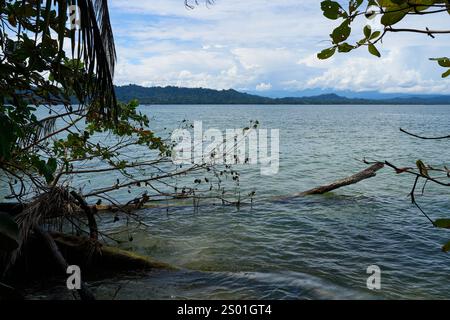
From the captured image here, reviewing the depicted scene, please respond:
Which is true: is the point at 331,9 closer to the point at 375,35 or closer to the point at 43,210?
the point at 375,35

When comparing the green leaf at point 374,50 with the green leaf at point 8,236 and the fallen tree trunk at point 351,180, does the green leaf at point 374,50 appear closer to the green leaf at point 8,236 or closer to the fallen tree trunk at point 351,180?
the green leaf at point 8,236

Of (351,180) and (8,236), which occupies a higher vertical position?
(8,236)

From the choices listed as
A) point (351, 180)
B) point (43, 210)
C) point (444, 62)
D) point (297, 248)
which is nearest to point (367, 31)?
point (444, 62)

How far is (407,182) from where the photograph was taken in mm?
19156

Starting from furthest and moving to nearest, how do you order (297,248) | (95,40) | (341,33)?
1. (297,248)
2. (95,40)
3. (341,33)

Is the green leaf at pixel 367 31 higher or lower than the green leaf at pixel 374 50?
higher

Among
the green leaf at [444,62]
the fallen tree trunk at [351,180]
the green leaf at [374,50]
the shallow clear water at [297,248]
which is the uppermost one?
the green leaf at [374,50]

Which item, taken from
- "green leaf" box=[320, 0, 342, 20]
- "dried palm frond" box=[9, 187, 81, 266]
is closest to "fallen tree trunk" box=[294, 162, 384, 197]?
"dried palm frond" box=[9, 187, 81, 266]

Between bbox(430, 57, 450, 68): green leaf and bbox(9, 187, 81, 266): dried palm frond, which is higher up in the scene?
bbox(430, 57, 450, 68): green leaf

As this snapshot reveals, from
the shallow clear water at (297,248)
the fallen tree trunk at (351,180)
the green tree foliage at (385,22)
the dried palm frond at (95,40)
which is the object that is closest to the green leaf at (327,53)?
the green tree foliage at (385,22)

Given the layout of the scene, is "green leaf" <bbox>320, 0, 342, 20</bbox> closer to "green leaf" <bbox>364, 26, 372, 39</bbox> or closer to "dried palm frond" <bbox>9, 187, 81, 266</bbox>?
"green leaf" <bbox>364, 26, 372, 39</bbox>

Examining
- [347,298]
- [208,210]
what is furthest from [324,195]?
[347,298]
